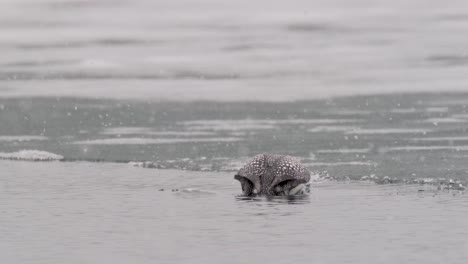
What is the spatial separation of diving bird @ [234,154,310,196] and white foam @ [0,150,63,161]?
21924mm

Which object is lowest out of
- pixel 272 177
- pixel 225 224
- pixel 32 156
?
pixel 225 224

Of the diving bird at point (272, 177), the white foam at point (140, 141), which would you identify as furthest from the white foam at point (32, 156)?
the diving bird at point (272, 177)

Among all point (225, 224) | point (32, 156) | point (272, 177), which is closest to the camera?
point (225, 224)

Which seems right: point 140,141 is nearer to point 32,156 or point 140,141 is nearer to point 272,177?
point 32,156

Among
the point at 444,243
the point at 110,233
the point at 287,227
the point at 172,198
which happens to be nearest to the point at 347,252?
the point at 444,243

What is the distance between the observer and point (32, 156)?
47.4m

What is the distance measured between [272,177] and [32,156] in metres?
24.2

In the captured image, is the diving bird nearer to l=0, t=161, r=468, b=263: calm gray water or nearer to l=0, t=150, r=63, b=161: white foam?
l=0, t=161, r=468, b=263: calm gray water

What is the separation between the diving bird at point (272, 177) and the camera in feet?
83.8

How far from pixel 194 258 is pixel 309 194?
10779mm

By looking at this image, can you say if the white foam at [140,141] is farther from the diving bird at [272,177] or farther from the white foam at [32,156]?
the diving bird at [272,177]

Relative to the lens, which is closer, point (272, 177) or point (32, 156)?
point (272, 177)

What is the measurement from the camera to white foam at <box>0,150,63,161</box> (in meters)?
46.5

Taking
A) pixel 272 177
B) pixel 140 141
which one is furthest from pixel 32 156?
pixel 272 177
